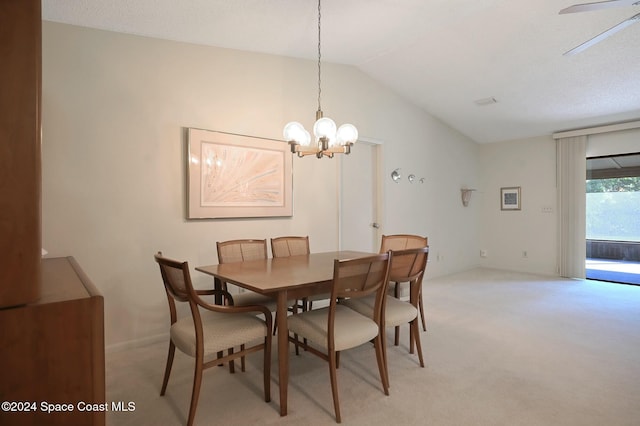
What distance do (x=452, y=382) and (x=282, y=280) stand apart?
4.47ft

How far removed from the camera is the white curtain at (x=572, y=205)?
215 inches

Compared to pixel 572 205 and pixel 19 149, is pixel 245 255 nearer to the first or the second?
pixel 19 149

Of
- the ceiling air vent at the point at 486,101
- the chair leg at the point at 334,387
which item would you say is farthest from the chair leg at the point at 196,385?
the ceiling air vent at the point at 486,101

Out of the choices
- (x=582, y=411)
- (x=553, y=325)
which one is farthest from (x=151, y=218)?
(x=553, y=325)

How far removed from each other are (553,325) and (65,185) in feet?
15.0

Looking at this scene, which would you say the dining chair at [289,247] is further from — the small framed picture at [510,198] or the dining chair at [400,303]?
the small framed picture at [510,198]

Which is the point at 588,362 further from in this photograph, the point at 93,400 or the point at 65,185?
the point at 65,185

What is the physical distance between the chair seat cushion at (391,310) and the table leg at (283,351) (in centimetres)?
66

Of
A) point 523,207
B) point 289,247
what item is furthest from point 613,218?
point 289,247

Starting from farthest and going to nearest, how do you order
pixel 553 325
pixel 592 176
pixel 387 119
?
pixel 592 176 < pixel 387 119 < pixel 553 325

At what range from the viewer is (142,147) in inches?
113

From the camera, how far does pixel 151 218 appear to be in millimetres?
2924

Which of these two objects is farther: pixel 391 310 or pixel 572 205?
pixel 572 205

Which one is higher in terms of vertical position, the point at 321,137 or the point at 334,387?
the point at 321,137
